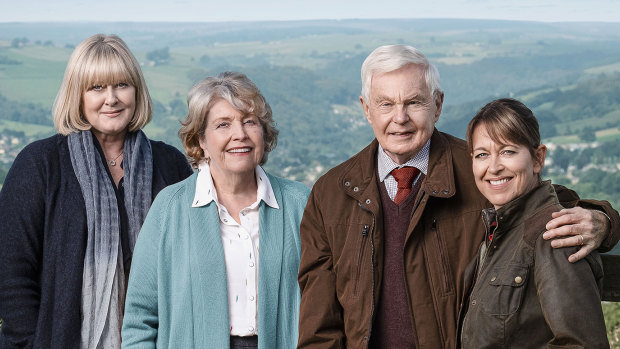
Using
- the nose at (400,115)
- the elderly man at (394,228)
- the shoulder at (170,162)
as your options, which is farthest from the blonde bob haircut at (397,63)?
the shoulder at (170,162)

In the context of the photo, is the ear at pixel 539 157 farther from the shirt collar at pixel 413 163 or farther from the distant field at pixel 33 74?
the distant field at pixel 33 74

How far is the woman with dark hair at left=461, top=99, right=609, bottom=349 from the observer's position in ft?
6.70

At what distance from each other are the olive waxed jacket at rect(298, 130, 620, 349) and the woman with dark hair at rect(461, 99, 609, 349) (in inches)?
4.0

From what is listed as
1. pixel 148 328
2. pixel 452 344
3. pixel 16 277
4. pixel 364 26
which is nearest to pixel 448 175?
pixel 452 344

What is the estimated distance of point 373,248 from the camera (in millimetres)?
2527

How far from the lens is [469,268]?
241 centimetres

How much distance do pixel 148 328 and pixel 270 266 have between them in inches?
20.9

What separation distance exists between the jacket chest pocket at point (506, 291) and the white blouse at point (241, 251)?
3.05 ft

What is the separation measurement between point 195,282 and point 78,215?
604mm

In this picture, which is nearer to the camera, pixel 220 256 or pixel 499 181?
pixel 499 181

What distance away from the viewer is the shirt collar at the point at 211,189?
113 inches

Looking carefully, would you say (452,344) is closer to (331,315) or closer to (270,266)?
(331,315)

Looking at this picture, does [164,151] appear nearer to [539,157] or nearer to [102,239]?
[102,239]

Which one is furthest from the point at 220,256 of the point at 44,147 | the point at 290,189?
the point at 44,147
